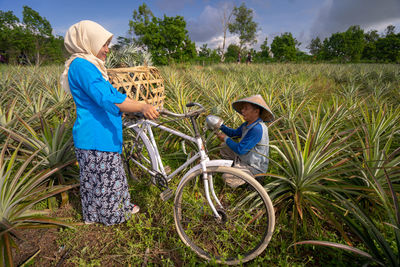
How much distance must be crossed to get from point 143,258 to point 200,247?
0.44m

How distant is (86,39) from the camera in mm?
1240

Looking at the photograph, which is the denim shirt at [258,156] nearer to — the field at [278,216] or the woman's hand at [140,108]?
the field at [278,216]

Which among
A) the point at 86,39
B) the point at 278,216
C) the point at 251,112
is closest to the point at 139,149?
the point at 86,39

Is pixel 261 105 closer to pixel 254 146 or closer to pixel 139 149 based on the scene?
pixel 254 146

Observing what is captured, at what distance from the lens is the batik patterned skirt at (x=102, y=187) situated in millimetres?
1476

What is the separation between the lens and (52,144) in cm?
199

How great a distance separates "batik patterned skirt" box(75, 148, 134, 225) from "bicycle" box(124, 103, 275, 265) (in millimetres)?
317

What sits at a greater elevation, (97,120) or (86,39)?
(86,39)

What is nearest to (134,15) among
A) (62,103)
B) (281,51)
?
(281,51)

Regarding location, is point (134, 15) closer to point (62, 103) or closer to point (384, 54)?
point (62, 103)

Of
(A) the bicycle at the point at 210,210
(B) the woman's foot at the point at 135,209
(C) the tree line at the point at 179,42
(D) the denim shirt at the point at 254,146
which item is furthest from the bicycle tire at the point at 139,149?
(C) the tree line at the point at 179,42

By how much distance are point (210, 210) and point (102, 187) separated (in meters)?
0.92

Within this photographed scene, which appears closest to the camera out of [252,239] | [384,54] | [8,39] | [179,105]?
[252,239]

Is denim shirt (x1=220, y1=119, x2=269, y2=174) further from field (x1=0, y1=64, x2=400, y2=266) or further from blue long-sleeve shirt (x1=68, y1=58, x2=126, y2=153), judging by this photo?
blue long-sleeve shirt (x1=68, y1=58, x2=126, y2=153)
